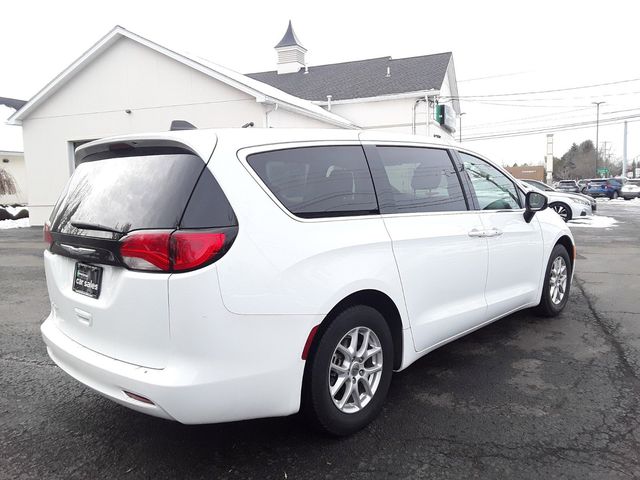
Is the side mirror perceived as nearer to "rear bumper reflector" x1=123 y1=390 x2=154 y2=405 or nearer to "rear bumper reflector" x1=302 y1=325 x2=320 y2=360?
"rear bumper reflector" x1=302 y1=325 x2=320 y2=360

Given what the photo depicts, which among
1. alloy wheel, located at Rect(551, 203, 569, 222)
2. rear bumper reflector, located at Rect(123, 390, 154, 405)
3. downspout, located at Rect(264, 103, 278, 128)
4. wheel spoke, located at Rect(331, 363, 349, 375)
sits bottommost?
alloy wheel, located at Rect(551, 203, 569, 222)

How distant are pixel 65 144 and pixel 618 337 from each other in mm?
16977

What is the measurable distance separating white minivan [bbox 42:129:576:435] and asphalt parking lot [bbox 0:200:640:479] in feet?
0.97

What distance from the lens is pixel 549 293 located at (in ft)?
16.3

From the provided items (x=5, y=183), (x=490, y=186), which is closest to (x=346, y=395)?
(x=490, y=186)

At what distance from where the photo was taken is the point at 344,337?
278 centimetres

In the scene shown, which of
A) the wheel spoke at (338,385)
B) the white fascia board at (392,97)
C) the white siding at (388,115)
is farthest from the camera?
the white siding at (388,115)

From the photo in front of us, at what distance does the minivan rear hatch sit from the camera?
7.63 feet

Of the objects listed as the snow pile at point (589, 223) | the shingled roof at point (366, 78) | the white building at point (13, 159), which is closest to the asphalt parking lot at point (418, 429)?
the snow pile at point (589, 223)

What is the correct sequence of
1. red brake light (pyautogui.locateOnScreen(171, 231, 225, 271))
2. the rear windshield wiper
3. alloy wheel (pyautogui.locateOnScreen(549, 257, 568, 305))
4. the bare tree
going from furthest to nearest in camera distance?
the bare tree
alloy wheel (pyautogui.locateOnScreen(549, 257, 568, 305))
the rear windshield wiper
red brake light (pyautogui.locateOnScreen(171, 231, 225, 271))

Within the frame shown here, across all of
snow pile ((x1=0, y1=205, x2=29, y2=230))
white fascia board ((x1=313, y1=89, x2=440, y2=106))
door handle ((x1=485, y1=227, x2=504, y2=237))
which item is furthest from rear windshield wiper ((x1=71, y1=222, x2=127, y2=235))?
white fascia board ((x1=313, y1=89, x2=440, y2=106))

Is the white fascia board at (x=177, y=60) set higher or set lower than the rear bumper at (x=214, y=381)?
higher

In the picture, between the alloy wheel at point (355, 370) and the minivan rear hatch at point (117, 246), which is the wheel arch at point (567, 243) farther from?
the minivan rear hatch at point (117, 246)

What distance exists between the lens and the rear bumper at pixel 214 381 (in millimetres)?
2266
